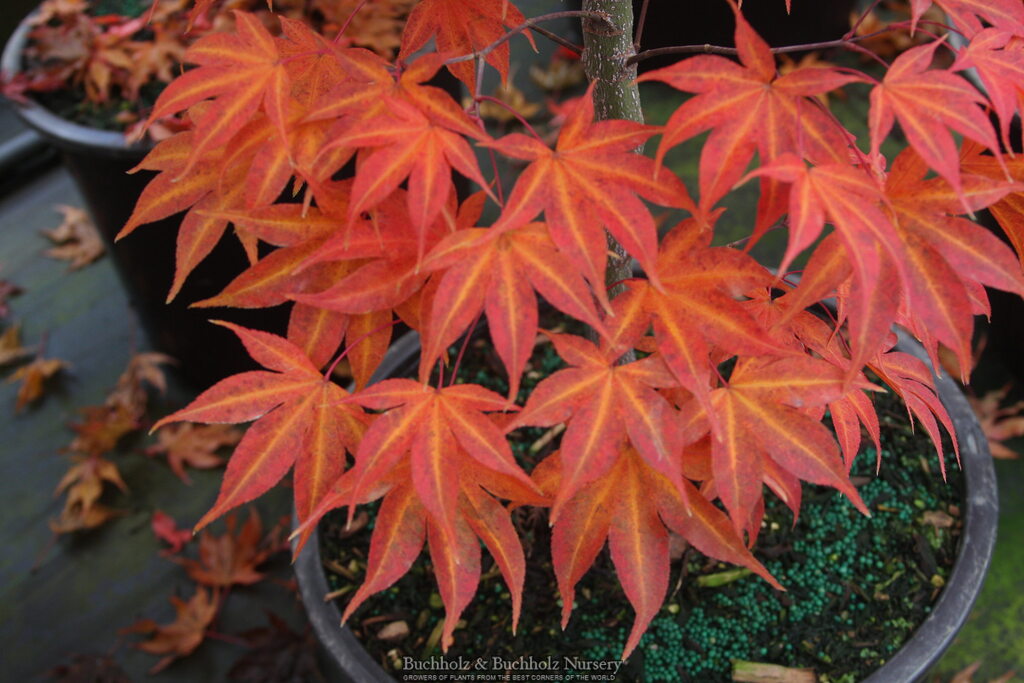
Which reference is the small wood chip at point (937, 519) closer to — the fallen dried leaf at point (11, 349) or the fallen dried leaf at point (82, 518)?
the fallen dried leaf at point (82, 518)

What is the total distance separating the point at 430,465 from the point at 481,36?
35 centimetres

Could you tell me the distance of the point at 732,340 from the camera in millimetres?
481

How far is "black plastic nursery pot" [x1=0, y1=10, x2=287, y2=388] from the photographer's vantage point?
3.96 ft

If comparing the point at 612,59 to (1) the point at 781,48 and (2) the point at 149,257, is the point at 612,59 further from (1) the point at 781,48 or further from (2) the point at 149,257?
(2) the point at 149,257

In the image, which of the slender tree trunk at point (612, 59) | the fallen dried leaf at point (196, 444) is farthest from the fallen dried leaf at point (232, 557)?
the slender tree trunk at point (612, 59)

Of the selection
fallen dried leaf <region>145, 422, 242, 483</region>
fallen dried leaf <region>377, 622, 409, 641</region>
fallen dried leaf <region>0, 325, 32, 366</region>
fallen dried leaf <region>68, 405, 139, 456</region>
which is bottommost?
fallen dried leaf <region>145, 422, 242, 483</region>

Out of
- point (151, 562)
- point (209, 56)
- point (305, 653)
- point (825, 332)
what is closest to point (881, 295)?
point (825, 332)

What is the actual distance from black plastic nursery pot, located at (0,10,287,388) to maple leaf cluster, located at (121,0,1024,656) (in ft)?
2.29

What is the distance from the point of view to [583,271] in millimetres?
451

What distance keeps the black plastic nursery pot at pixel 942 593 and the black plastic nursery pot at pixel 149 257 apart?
1.92 feet

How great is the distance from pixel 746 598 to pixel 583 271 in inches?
21.9

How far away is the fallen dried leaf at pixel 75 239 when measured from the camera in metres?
1.80

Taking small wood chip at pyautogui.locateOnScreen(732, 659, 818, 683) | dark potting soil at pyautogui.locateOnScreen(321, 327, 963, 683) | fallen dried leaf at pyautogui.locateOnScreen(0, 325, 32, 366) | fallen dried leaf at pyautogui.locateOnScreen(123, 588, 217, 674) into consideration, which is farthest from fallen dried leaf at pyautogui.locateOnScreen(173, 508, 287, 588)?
small wood chip at pyautogui.locateOnScreen(732, 659, 818, 683)

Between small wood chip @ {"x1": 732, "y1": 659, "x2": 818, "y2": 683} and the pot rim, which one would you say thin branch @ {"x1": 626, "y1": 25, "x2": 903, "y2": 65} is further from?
the pot rim
